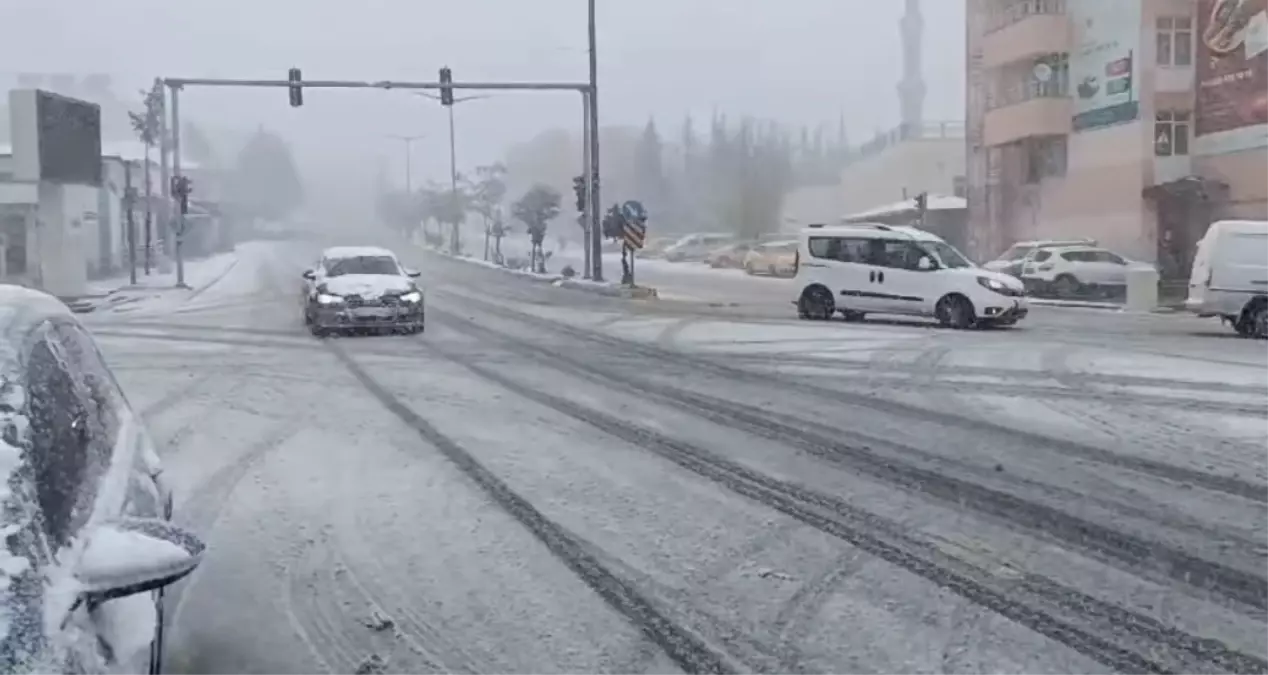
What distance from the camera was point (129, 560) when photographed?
3281 mm

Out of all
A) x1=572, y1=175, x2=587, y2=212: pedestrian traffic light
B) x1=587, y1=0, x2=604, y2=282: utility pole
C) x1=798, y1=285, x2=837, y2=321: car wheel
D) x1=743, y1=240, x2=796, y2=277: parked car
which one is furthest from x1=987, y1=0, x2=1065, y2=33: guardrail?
x1=798, y1=285, x2=837, y2=321: car wheel

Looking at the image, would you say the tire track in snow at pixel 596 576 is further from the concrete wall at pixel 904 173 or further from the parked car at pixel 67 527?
the concrete wall at pixel 904 173

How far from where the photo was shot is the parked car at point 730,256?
59.4 metres

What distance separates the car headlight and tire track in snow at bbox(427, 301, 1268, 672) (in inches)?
500

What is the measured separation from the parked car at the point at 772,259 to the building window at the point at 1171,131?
49.3ft

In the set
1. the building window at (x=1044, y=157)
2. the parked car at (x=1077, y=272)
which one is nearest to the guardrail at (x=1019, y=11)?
the building window at (x=1044, y=157)

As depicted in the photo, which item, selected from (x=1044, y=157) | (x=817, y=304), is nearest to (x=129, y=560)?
(x=817, y=304)

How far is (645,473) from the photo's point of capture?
9.25m

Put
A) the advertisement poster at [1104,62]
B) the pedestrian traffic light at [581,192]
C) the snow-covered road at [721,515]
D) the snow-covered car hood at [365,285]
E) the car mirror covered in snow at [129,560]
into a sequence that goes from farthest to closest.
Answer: the pedestrian traffic light at [581,192]
the advertisement poster at [1104,62]
the snow-covered car hood at [365,285]
the snow-covered road at [721,515]
the car mirror covered in snow at [129,560]

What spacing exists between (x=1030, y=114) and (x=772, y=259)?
12.2 m

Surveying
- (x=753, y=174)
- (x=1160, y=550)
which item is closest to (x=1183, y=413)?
(x=1160, y=550)

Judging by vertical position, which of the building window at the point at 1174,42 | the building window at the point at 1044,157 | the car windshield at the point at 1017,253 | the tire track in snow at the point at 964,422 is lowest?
the tire track in snow at the point at 964,422

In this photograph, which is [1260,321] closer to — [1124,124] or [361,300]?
[361,300]

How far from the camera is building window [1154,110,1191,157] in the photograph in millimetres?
39375
